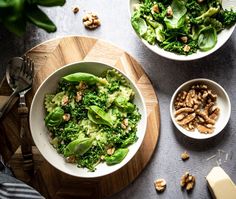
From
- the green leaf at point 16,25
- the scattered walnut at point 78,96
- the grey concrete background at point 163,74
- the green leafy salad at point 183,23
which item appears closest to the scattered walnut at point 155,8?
the green leafy salad at point 183,23

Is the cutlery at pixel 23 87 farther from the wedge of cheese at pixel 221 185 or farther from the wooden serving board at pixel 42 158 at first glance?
the wedge of cheese at pixel 221 185

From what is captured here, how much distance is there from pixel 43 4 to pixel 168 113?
0.55 m

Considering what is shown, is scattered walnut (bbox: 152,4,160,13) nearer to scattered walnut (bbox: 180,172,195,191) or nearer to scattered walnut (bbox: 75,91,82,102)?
scattered walnut (bbox: 75,91,82,102)

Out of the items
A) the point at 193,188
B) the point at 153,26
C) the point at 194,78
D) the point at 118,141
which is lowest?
the point at 193,188

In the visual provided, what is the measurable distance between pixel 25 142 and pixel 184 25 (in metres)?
0.62

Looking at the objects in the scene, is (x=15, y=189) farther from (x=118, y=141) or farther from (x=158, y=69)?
(x=158, y=69)

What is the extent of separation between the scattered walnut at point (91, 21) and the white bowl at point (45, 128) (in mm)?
178

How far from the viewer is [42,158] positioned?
5.13 feet

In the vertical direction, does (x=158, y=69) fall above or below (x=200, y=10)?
below

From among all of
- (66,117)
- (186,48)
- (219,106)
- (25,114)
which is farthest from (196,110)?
(25,114)

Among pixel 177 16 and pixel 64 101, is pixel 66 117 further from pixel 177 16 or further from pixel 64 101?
pixel 177 16

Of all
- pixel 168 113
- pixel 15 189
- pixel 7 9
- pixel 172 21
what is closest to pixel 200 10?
pixel 172 21

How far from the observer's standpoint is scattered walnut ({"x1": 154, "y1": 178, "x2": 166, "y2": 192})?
160 centimetres

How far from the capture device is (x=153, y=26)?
1.58 metres
